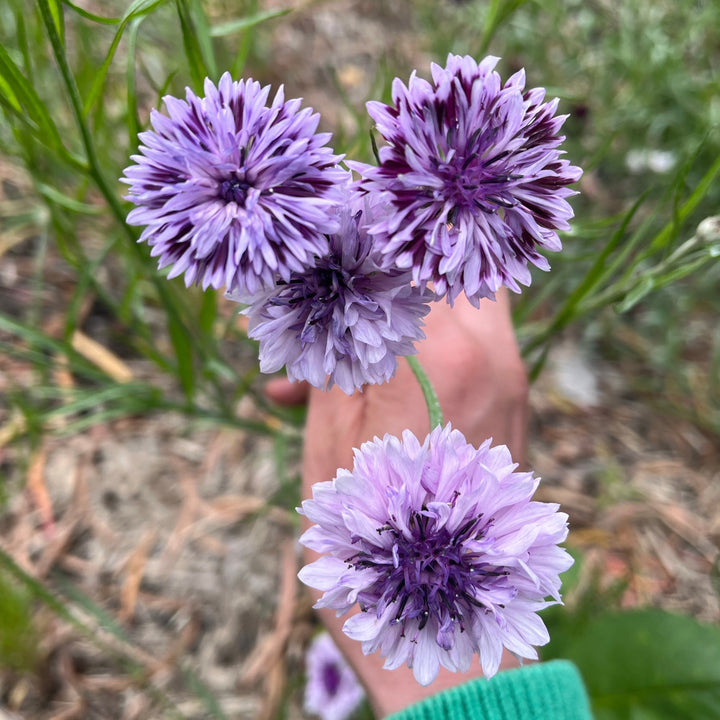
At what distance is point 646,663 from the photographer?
87 centimetres

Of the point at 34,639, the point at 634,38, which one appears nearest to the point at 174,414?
the point at 34,639

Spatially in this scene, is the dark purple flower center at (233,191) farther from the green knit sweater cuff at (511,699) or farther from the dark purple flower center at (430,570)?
the green knit sweater cuff at (511,699)

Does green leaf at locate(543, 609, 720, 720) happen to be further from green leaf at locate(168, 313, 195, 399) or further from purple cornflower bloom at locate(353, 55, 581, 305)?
purple cornflower bloom at locate(353, 55, 581, 305)

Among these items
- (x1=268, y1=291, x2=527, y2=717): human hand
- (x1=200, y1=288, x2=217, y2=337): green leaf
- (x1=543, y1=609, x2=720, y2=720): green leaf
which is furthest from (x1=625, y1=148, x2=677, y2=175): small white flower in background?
(x1=200, y1=288, x2=217, y2=337): green leaf

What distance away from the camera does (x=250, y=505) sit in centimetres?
107

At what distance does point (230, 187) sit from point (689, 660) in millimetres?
867

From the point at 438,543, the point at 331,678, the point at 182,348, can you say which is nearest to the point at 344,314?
the point at 438,543

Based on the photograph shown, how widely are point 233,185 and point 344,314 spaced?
9 cm

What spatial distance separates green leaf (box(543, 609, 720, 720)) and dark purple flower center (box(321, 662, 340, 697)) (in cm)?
29

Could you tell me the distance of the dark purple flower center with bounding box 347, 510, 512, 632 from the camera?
0.36m

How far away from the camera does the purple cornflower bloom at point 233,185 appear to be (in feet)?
1.06

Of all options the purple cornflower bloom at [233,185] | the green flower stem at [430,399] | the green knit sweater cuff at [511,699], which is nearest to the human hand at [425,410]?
the green knit sweater cuff at [511,699]

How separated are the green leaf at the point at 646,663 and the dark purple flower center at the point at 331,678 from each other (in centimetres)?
29

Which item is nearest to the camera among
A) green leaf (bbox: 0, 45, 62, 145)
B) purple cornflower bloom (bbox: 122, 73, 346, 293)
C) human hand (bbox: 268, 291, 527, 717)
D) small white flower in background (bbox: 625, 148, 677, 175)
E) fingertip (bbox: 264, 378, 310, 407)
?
purple cornflower bloom (bbox: 122, 73, 346, 293)
